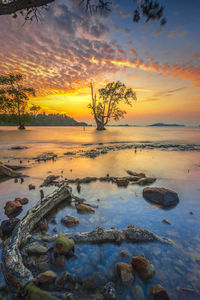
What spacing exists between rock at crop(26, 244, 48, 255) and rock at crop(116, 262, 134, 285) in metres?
1.54

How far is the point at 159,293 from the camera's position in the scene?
2227 mm

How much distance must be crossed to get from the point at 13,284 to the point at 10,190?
5094mm

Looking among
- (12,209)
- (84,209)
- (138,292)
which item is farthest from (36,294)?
(12,209)

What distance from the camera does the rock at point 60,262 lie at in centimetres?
265

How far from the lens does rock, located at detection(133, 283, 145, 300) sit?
2205 millimetres

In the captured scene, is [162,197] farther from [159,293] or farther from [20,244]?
[20,244]

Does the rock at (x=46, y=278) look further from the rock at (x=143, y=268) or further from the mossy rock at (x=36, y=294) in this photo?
the rock at (x=143, y=268)

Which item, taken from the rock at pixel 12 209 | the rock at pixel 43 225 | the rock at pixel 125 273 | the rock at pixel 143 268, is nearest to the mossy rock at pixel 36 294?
the rock at pixel 125 273

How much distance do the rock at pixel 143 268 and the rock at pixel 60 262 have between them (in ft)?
4.41

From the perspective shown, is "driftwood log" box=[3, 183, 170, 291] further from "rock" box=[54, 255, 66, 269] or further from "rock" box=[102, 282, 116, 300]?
"rock" box=[102, 282, 116, 300]

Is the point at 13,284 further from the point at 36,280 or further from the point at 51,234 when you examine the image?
the point at 51,234

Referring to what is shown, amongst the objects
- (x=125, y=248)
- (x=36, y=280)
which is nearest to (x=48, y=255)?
(x=36, y=280)

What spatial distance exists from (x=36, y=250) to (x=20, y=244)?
0.38 meters

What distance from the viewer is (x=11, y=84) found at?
3569 centimetres
